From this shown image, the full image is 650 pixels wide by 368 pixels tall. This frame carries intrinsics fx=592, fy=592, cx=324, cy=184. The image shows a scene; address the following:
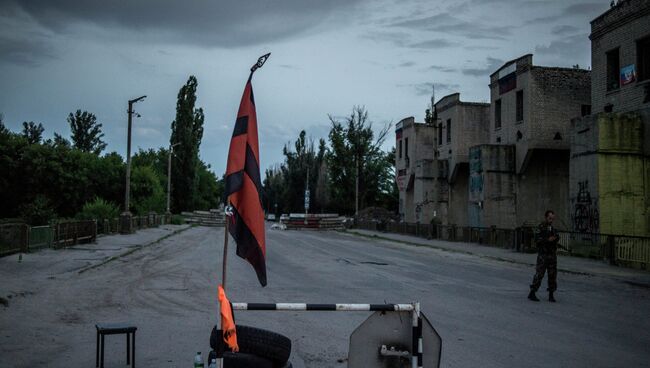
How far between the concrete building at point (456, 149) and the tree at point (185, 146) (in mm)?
32439

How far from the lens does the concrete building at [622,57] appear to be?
973 inches

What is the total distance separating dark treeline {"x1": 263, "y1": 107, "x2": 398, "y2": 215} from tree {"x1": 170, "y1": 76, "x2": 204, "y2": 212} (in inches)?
657

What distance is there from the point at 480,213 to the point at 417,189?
12725 millimetres

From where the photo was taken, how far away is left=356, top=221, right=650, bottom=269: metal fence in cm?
2012

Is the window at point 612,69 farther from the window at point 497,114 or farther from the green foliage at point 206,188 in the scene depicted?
the green foliage at point 206,188

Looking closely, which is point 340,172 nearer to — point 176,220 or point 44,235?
point 176,220

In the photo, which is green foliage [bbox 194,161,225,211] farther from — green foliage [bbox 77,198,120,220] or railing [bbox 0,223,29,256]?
railing [bbox 0,223,29,256]

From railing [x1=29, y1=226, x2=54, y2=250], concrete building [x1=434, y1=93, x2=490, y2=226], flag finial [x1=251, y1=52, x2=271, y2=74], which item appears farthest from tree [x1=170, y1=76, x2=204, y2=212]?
flag finial [x1=251, y1=52, x2=271, y2=74]

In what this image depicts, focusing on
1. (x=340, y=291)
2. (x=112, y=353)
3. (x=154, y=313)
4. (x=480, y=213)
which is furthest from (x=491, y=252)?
(x=112, y=353)

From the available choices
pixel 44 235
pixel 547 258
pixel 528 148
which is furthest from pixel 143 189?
pixel 547 258

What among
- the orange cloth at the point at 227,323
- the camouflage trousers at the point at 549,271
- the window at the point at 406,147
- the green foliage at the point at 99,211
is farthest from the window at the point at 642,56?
the window at the point at 406,147

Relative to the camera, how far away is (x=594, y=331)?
9.12 metres

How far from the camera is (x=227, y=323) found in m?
4.78

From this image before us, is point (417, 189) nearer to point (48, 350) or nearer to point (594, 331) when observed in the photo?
point (594, 331)
